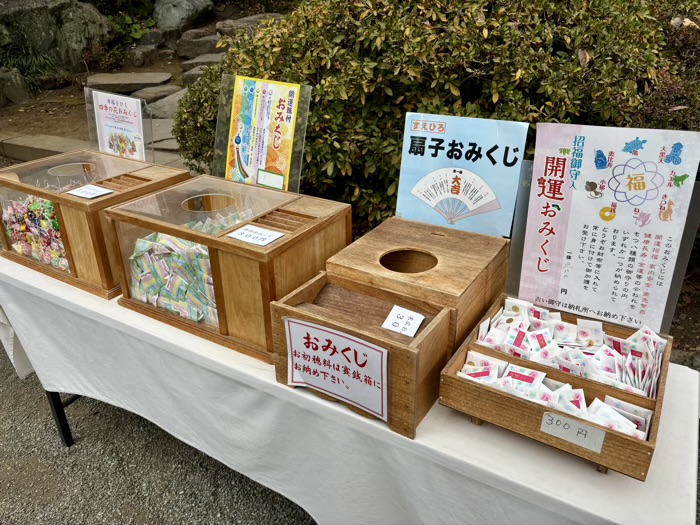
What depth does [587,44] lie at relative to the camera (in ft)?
8.14

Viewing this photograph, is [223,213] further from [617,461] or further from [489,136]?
[617,461]

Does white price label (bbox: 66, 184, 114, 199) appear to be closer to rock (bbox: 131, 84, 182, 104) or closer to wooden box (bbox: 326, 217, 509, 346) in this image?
wooden box (bbox: 326, 217, 509, 346)

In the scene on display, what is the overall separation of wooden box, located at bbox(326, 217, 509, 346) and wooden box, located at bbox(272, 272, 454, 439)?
1.2 inches

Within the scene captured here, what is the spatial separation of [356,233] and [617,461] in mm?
2383

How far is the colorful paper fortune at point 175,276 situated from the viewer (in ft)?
5.60

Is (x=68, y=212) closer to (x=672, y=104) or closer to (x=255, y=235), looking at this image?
(x=255, y=235)

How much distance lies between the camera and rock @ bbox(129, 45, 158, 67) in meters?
9.51

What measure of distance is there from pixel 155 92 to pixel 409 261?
704 centimetres

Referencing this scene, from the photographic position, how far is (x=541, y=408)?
1184mm

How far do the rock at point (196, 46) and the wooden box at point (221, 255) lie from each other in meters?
8.04

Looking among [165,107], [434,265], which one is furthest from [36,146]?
[434,265]

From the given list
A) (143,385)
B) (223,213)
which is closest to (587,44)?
(223,213)

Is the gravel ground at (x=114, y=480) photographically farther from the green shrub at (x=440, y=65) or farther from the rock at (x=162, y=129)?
the rock at (x=162, y=129)

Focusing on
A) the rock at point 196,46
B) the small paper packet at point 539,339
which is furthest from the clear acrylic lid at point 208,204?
the rock at point 196,46
